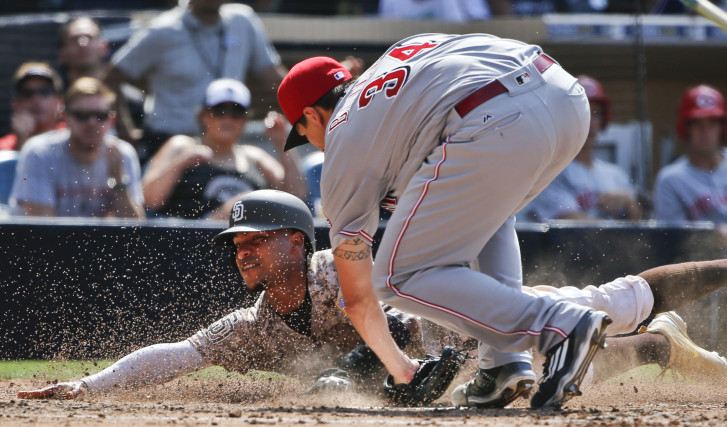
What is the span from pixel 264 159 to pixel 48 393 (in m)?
3.15

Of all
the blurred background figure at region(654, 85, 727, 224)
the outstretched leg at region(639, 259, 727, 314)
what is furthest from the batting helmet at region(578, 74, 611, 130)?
the outstretched leg at region(639, 259, 727, 314)

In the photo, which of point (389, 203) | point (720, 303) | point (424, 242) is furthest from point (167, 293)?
point (720, 303)

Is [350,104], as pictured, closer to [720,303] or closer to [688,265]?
[688,265]

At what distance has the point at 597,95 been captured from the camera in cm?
773

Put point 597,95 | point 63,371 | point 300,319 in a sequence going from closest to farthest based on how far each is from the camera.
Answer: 1. point 300,319
2. point 63,371
3. point 597,95

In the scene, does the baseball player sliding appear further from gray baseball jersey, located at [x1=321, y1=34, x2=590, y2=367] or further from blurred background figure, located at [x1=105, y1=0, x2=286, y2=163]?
blurred background figure, located at [x1=105, y1=0, x2=286, y2=163]

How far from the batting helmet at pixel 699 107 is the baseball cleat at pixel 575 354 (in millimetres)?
5197

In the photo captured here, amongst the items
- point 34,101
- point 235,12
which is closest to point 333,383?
point 235,12

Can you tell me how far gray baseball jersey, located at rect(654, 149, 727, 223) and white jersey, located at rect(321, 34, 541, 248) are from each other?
4334 mm

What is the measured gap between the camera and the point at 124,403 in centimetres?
399

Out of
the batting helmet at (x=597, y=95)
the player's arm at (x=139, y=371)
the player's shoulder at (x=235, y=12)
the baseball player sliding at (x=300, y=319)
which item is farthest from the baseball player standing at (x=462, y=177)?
the batting helmet at (x=597, y=95)

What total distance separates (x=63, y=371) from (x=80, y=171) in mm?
2020

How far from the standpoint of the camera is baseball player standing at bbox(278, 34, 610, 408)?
335 cm

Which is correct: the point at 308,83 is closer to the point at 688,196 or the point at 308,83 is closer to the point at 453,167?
the point at 453,167
